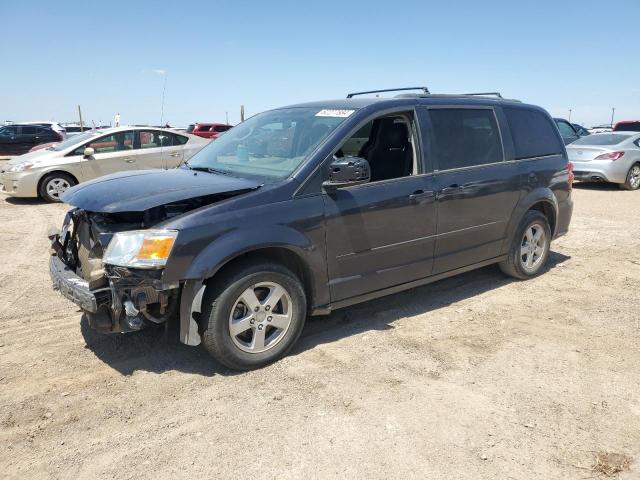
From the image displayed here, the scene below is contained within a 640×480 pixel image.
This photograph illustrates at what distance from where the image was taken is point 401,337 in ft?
13.9

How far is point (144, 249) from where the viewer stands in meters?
3.20

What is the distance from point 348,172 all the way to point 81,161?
8.62 metres

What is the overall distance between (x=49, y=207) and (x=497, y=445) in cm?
977

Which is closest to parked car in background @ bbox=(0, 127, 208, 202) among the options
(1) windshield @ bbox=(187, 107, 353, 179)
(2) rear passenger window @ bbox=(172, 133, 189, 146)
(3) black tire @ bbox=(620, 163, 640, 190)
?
(2) rear passenger window @ bbox=(172, 133, 189, 146)

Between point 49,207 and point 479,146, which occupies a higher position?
point 479,146

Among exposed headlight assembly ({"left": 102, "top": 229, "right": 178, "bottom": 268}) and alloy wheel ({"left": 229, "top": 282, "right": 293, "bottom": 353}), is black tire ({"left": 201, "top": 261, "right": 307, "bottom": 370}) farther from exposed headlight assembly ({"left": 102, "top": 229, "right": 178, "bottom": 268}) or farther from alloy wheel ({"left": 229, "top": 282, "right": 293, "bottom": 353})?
exposed headlight assembly ({"left": 102, "top": 229, "right": 178, "bottom": 268})

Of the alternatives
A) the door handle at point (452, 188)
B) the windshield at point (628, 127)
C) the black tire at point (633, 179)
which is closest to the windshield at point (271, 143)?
the door handle at point (452, 188)

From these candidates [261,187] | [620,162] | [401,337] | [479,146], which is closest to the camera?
[261,187]

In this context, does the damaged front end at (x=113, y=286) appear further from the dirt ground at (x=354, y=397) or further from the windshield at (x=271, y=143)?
the windshield at (x=271, y=143)

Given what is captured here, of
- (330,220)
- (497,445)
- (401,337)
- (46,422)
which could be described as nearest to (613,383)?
(497,445)

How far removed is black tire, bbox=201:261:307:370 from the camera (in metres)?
3.38

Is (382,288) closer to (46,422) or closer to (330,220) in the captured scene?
(330,220)

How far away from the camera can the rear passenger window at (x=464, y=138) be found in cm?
458

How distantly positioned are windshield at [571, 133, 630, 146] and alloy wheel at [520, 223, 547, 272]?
9.07 metres
